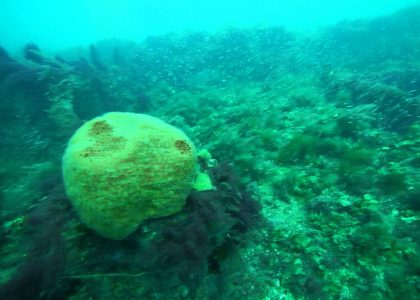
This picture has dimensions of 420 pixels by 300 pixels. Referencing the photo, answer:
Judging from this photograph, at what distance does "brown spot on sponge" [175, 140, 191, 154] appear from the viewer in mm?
4055

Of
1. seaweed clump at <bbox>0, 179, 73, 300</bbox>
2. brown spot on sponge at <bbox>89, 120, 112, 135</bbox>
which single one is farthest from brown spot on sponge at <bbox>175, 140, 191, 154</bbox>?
seaweed clump at <bbox>0, 179, 73, 300</bbox>

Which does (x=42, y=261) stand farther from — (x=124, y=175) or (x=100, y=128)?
(x=100, y=128)

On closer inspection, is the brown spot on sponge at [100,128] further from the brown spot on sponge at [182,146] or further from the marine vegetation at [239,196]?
the marine vegetation at [239,196]

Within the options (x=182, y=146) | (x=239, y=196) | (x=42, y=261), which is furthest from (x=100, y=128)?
(x=239, y=196)

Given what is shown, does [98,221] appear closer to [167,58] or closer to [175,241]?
[175,241]

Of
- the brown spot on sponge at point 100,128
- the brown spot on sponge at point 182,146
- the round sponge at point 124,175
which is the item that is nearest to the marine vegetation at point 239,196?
the round sponge at point 124,175

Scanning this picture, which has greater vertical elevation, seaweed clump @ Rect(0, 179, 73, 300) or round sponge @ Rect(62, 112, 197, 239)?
round sponge @ Rect(62, 112, 197, 239)

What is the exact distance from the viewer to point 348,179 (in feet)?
18.7

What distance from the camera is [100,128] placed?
4133mm

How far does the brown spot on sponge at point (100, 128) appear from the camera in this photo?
13.3 ft

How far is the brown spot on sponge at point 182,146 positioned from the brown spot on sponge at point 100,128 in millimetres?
1017

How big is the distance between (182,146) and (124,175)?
950mm

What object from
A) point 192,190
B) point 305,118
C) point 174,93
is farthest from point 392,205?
point 174,93

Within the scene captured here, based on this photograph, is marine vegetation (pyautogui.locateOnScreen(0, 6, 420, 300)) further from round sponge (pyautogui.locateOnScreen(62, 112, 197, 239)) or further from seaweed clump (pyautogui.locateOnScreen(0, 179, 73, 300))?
round sponge (pyautogui.locateOnScreen(62, 112, 197, 239))
